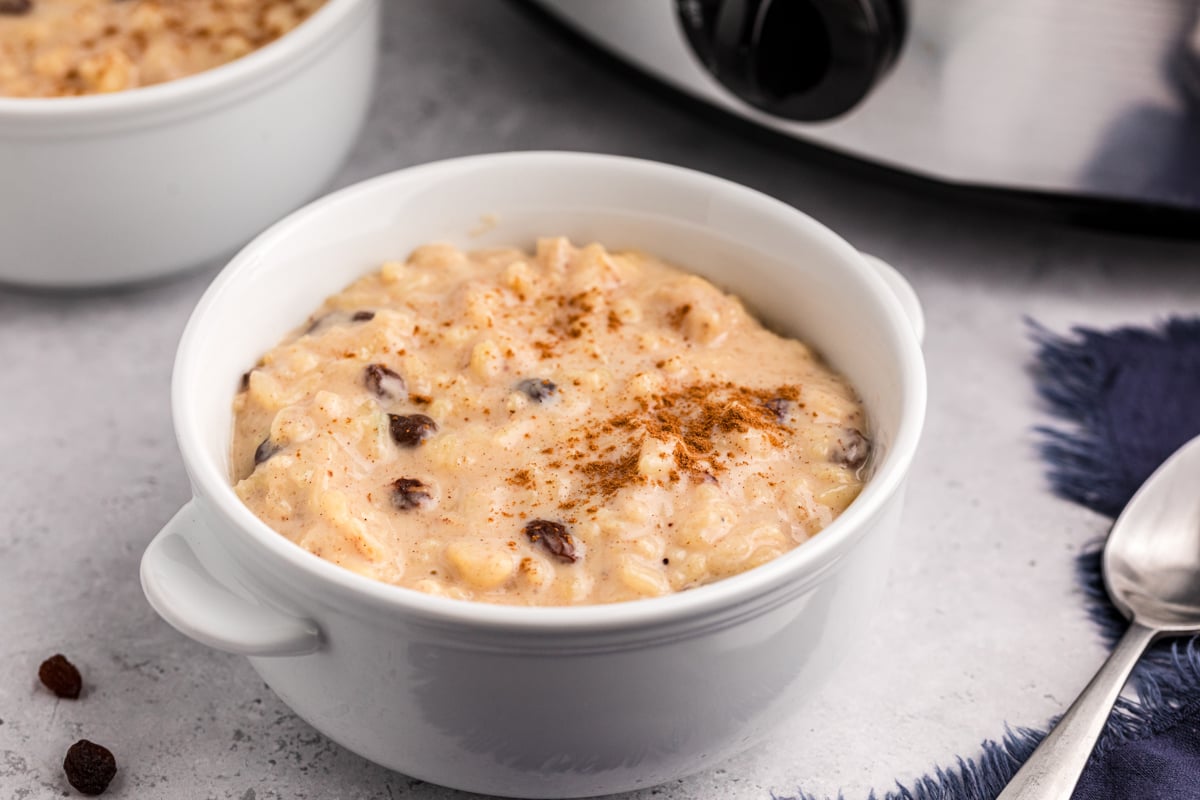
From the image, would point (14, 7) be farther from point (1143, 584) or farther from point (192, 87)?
point (1143, 584)

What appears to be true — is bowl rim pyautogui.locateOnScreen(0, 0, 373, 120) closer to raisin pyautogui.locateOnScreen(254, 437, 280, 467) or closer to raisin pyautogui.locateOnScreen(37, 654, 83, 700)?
raisin pyautogui.locateOnScreen(254, 437, 280, 467)

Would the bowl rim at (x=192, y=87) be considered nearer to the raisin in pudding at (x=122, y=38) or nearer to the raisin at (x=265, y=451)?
the raisin in pudding at (x=122, y=38)

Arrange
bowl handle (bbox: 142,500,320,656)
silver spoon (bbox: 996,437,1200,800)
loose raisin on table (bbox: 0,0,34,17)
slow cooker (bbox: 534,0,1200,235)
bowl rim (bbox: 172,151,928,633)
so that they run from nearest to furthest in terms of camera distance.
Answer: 1. bowl rim (bbox: 172,151,928,633)
2. bowl handle (bbox: 142,500,320,656)
3. silver spoon (bbox: 996,437,1200,800)
4. slow cooker (bbox: 534,0,1200,235)
5. loose raisin on table (bbox: 0,0,34,17)

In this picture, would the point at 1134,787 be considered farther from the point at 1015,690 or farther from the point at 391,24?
the point at 391,24

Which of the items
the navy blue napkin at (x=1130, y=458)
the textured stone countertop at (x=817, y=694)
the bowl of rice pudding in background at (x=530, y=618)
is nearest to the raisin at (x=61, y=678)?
the textured stone countertop at (x=817, y=694)

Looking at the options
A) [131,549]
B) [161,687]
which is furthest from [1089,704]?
[131,549]

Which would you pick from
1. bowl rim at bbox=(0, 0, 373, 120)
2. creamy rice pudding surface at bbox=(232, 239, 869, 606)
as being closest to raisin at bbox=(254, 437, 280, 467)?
creamy rice pudding surface at bbox=(232, 239, 869, 606)

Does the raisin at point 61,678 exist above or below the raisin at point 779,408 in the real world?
below
